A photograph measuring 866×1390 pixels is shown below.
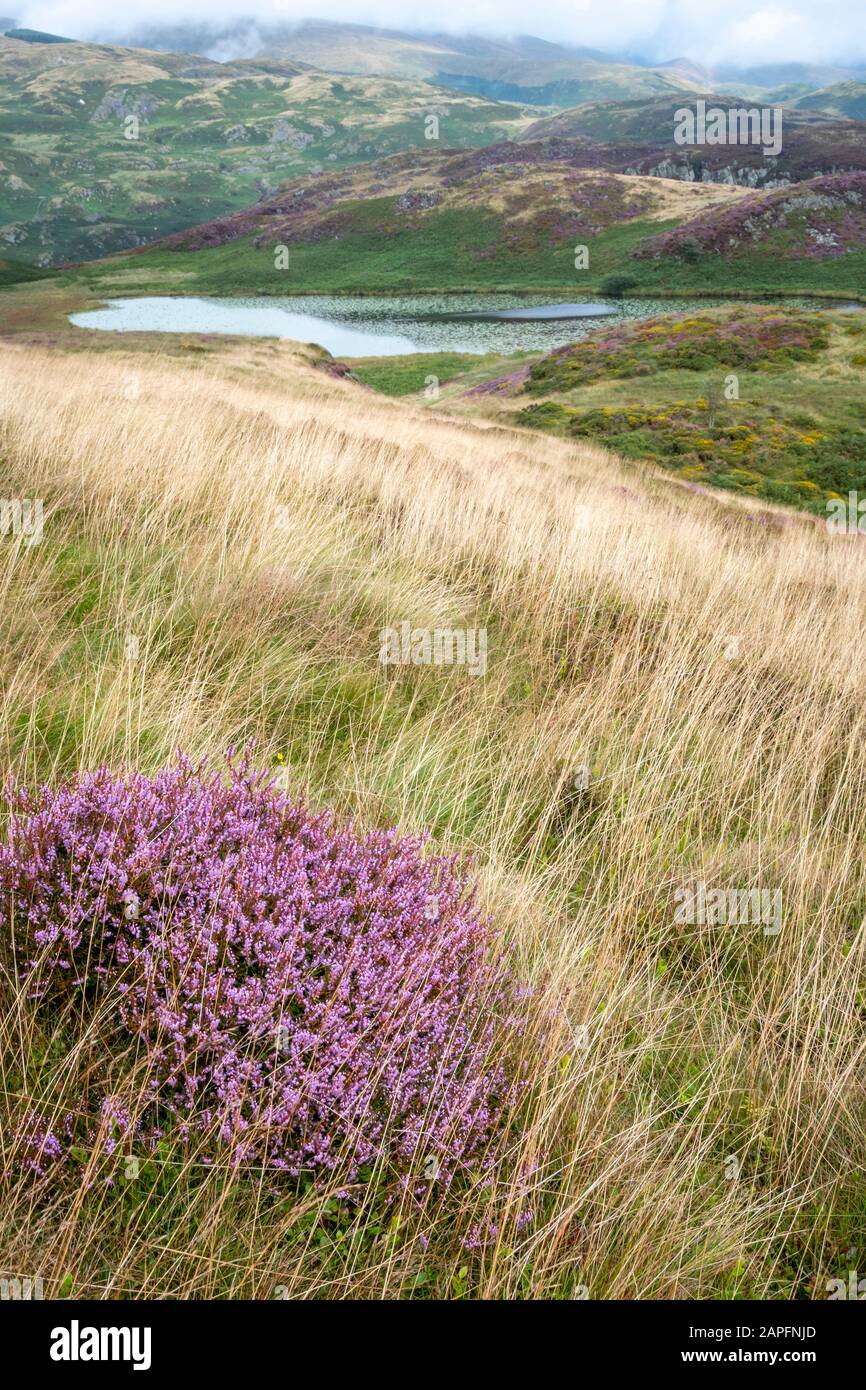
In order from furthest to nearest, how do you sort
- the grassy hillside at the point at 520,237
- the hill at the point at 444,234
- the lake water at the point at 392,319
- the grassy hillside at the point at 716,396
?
the hill at the point at 444,234, the grassy hillside at the point at 520,237, the lake water at the point at 392,319, the grassy hillside at the point at 716,396

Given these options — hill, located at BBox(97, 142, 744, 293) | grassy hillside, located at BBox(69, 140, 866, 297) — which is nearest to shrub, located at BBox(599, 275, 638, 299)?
grassy hillside, located at BBox(69, 140, 866, 297)

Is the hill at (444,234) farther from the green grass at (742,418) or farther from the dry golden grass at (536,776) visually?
the dry golden grass at (536,776)

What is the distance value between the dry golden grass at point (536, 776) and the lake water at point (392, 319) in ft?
192

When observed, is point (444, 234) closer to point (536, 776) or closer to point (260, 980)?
point (536, 776)

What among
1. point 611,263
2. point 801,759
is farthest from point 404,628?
point 611,263

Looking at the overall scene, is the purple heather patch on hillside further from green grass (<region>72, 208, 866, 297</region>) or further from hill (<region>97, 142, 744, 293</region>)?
hill (<region>97, 142, 744, 293</region>)

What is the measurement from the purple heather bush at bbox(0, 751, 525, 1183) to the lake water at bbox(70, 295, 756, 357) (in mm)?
62943

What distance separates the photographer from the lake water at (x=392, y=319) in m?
66.1

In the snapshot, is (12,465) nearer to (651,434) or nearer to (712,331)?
A: (651,434)

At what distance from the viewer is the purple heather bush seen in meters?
1.69

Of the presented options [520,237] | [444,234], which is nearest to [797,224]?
[520,237]

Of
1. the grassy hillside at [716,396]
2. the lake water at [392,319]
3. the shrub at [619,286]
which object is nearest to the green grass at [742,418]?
the grassy hillside at [716,396]
